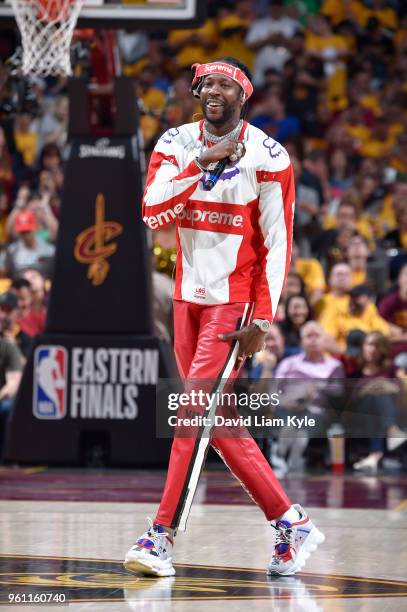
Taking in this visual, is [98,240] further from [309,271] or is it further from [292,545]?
[292,545]

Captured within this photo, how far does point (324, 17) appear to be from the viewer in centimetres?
1745

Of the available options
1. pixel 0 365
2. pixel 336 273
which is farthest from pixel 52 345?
pixel 336 273

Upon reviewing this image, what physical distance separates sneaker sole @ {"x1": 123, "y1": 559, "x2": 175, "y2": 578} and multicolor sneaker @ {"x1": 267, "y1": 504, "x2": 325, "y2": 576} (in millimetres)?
447

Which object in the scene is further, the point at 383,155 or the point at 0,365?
the point at 383,155

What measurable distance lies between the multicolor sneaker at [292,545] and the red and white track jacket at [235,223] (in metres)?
0.91

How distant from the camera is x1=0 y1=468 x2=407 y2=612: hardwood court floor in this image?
451 cm

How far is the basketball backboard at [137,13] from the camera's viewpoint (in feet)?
29.8

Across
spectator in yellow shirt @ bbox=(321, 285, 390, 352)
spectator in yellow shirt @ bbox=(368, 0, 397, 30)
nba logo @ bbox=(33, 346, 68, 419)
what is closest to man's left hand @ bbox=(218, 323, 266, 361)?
nba logo @ bbox=(33, 346, 68, 419)

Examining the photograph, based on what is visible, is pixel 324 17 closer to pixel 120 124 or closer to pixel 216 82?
pixel 120 124

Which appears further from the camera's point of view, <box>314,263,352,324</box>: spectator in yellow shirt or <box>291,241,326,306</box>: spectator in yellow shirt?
<box>291,241,326,306</box>: spectator in yellow shirt

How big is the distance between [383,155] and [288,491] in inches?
324

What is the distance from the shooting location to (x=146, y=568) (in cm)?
504

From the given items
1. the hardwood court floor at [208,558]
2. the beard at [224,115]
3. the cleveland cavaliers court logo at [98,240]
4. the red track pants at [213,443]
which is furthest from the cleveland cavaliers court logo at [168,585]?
the cleveland cavaliers court logo at [98,240]

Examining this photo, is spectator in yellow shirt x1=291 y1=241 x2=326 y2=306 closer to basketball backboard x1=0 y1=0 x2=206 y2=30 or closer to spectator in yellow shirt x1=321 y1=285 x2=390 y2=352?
spectator in yellow shirt x1=321 y1=285 x2=390 y2=352
